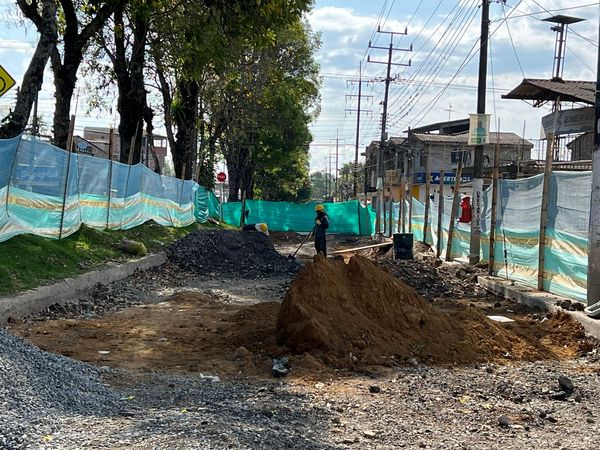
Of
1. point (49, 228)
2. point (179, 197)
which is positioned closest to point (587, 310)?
point (49, 228)

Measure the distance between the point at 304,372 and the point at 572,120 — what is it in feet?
97.3

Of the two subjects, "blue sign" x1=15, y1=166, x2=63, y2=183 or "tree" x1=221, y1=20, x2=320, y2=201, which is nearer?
"blue sign" x1=15, y1=166, x2=63, y2=183

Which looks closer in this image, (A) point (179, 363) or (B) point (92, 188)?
(A) point (179, 363)

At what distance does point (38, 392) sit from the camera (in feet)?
15.3

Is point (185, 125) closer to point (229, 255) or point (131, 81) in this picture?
point (131, 81)

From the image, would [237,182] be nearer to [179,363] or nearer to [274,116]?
[274,116]

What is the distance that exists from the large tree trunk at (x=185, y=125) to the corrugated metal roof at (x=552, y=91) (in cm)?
1646

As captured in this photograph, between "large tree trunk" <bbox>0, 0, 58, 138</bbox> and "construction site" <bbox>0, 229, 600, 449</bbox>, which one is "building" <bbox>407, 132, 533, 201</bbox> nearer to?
"large tree trunk" <bbox>0, 0, 58, 138</bbox>

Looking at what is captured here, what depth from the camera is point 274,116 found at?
134 ft

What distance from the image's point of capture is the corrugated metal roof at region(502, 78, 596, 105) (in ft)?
103

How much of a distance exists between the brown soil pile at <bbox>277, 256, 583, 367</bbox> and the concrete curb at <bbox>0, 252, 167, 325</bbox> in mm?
3227

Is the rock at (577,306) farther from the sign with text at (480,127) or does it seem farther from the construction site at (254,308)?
the sign with text at (480,127)

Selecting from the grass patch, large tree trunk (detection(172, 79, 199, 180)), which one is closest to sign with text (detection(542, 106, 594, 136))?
large tree trunk (detection(172, 79, 199, 180))

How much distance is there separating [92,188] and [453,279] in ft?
26.1
